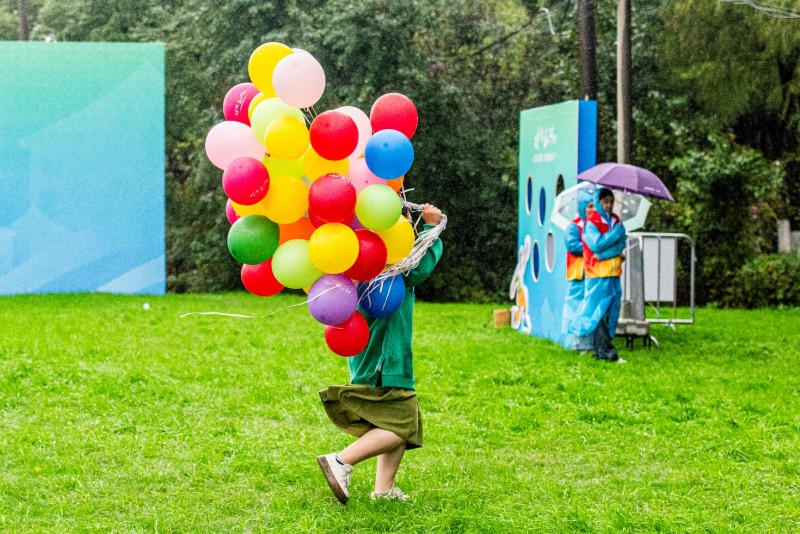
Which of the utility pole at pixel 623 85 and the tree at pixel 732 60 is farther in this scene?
the tree at pixel 732 60

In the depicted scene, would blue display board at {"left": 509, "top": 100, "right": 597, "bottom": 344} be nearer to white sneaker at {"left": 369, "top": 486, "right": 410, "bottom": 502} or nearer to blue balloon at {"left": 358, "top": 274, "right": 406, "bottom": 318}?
white sneaker at {"left": 369, "top": 486, "right": 410, "bottom": 502}

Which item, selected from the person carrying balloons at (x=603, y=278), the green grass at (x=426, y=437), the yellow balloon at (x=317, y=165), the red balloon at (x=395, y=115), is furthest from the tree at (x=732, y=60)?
the yellow balloon at (x=317, y=165)

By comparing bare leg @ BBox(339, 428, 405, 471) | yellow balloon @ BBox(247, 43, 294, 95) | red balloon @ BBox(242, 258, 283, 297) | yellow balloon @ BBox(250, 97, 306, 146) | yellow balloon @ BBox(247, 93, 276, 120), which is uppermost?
yellow balloon @ BBox(247, 43, 294, 95)

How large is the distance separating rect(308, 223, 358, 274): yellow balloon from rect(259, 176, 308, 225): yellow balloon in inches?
6.3

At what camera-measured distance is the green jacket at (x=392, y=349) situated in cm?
510

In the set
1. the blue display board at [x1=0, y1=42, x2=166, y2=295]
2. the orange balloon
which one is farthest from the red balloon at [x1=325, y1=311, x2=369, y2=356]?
the blue display board at [x1=0, y1=42, x2=166, y2=295]

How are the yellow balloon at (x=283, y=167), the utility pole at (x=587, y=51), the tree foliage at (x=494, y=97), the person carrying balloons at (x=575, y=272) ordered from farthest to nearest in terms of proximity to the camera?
the tree foliage at (x=494, y=97) → the utility pole at (x=587, y=51) → the person carrying balloons at (x=575, y=272) → the yellow balloon at (x=283, y=167)

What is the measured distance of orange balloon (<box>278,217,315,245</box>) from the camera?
15.8 feet

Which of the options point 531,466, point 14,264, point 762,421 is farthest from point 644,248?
point 14,264

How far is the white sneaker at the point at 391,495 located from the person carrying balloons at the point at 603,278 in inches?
228

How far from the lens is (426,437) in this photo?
708 centimetres

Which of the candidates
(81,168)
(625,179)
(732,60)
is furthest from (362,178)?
(732,60)

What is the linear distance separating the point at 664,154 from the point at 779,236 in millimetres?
2813

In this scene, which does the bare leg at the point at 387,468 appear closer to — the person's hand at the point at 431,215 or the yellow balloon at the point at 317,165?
the person's hand at the point at 431,215
